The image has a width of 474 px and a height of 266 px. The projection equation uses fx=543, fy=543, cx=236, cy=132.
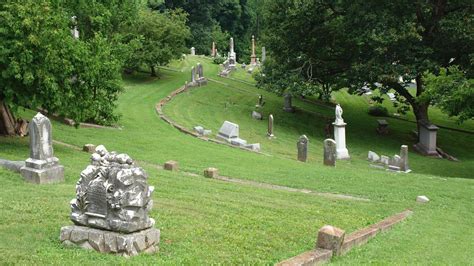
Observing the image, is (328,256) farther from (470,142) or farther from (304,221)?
(470,142)

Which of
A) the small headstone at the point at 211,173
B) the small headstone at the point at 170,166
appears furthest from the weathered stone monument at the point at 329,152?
the small headstone at the point at 170,166

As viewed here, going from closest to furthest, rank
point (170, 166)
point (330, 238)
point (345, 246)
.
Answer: point (330, 238) → point (345, 246) → point (170, 166)

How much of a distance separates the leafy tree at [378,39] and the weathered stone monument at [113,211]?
2225 centimetres

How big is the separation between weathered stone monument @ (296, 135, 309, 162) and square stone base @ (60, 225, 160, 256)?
15.5 meters

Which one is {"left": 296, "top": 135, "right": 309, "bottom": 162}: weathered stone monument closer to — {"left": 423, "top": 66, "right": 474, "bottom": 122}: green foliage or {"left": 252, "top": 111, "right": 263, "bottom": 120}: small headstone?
{"left": 423, "top": 66, "right": 474, "bottom": 122}: green foliage

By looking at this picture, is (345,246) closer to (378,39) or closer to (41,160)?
(41,160)

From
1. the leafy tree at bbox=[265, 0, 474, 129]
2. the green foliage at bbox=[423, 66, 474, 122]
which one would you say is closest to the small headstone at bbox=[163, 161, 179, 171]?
the green foliage at bbox=[423, 66, 474, 122]

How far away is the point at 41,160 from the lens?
A: 13.7 m

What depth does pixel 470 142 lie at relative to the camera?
34875 millimetres

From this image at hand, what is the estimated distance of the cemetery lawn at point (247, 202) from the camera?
8875mm

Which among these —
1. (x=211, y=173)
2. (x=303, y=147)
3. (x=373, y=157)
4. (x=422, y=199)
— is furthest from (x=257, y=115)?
(x=422, y=199)

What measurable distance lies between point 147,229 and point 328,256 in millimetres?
2994

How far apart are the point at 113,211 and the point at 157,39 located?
3953 centimetres

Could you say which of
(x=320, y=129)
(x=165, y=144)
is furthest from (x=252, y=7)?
(x=165, y=144)
